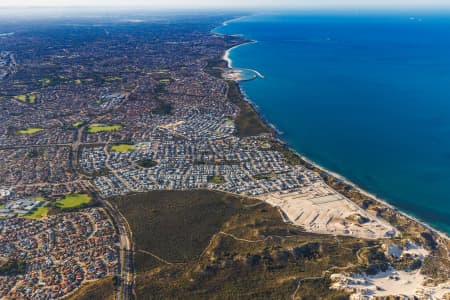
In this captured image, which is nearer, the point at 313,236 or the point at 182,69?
the point at 313,236

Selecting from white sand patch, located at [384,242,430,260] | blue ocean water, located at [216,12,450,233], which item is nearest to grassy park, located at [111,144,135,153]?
blue ocean water, located at [216,12,450,233]

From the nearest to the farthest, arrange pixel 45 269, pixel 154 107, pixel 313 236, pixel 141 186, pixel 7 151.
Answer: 1. pixel 45 269
2. pixel 313 236
3. pixel 141 186
4. pixel 7 151
5. pixel 154 107

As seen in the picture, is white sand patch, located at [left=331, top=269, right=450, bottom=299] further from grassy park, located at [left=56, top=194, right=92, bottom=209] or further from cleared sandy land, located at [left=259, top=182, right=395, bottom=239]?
grassy park, located at [left=56, top=194, right=92, bottom=209]

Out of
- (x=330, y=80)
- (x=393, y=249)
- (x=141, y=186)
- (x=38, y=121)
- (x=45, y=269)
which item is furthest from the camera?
(x=330, y=80)

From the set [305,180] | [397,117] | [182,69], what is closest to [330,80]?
[397,117]

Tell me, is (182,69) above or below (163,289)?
above

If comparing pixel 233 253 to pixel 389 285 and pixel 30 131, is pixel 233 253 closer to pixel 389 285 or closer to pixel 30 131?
pixel 389 285

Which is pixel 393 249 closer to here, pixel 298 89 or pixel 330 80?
pixel 298 89

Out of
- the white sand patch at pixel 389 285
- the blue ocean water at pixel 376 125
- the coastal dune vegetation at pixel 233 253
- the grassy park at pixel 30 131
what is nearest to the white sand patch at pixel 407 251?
the coastal dune vegetation at pixel 233 253
